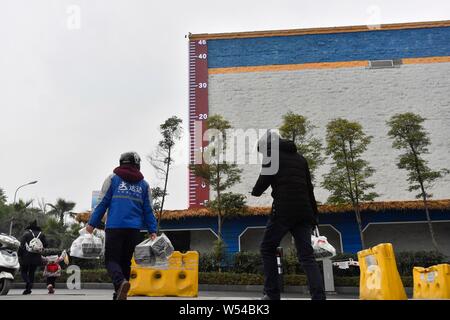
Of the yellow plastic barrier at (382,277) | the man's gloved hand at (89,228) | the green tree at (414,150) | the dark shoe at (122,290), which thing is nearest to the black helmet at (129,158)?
the man's gloved hand at (89,228)

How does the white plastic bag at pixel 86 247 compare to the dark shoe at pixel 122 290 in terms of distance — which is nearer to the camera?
the dark shoe at pixel 122 290

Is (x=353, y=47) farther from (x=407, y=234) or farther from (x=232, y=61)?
(x=407, y=234)

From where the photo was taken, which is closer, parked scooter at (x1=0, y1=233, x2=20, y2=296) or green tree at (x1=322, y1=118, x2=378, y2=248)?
parked scooter at (x1=0, y1=233, x2=20, y2=296)

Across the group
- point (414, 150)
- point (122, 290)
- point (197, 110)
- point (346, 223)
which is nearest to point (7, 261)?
point (122, 290)

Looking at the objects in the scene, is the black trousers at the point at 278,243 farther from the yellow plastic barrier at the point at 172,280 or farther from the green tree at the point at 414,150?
the green tree at the point at 414,150

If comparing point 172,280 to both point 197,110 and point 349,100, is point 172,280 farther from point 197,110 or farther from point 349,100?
point 349,100

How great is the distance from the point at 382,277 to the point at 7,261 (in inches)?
263

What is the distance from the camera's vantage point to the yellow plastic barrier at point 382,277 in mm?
6379

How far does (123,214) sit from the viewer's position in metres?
4.25

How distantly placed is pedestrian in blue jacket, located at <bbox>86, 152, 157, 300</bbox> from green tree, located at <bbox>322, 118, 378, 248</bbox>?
12.6m

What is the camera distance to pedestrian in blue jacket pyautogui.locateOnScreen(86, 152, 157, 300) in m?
4.15

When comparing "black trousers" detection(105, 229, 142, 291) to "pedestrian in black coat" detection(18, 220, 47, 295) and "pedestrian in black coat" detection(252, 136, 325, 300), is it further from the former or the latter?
"pedestrian in black coat" detection(18, 220, 47, 295)

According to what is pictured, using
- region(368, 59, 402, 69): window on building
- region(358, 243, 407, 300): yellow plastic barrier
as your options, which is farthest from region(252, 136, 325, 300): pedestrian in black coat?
region(368, 59, 402, 69): window on building

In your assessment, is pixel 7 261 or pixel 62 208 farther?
pixel 62 208
